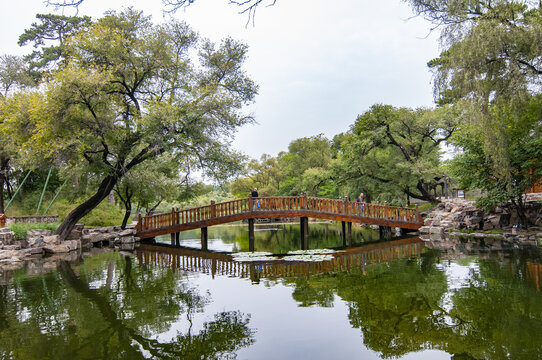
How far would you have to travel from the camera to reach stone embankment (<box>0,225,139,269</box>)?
13438 mm

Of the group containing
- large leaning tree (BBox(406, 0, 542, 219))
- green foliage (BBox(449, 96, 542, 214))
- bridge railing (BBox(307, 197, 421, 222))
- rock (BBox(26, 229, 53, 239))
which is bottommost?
rock (BBox(26, 229, 53, 239))

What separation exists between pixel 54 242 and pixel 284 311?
1256 cm

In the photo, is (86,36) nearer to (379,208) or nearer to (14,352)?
(14,352)

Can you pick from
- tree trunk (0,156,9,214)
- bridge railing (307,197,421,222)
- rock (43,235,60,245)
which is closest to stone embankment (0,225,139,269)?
rock (43,235,60,245)

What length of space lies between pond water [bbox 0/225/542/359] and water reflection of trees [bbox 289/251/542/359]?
0.02 m

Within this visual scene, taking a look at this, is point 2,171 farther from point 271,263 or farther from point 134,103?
point 271,263

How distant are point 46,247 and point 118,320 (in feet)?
36.0

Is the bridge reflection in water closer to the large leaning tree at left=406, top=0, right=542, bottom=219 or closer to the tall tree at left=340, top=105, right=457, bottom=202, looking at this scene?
the large leaning tree at left=406, top=0, right=542, bottom=219

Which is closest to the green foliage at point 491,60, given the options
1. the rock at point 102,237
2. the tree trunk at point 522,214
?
the tree trunk at point 522,214

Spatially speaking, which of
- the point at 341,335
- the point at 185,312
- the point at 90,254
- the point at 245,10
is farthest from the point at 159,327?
the point at 90,254

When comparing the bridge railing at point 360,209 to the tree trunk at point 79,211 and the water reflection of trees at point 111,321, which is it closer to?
the tree trunk at point 79,211

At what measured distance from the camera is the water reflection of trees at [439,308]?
448 centimetres

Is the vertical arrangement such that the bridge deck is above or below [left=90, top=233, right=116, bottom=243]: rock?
above

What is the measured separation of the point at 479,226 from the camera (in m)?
17.0
